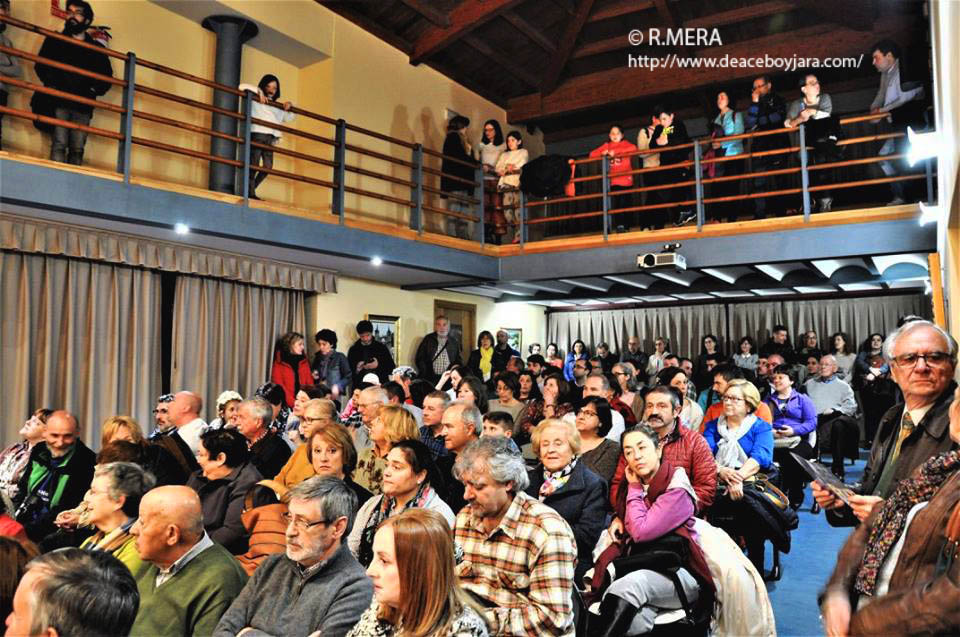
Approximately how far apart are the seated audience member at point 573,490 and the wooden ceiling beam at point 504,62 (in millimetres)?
7799

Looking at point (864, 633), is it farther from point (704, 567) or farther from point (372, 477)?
point (372, 477)

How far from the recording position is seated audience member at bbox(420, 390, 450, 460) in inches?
166

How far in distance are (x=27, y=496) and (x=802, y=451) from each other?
5082mm

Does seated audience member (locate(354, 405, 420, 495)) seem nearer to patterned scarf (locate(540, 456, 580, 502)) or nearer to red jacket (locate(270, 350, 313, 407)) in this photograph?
patterned scarf (locate(540, 456, 580, 502))

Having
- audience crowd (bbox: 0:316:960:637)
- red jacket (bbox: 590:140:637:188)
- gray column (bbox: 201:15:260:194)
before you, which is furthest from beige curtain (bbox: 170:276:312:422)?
red jacket (bbox: 590:140:637:188)

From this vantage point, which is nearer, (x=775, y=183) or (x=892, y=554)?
(x=892, y=554)

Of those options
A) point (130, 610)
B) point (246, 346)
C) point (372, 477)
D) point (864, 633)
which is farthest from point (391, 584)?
point (246, 346)

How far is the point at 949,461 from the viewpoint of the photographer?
5.01 feet

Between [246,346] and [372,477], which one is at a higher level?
[246,346]

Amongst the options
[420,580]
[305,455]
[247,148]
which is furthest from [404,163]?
[420,580]

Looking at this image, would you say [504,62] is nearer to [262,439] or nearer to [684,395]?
[684,395]

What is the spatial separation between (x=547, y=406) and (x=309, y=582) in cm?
331

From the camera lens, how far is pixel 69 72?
5.37 metres

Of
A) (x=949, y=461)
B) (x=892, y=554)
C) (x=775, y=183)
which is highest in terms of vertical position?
(x=775, y=183)
